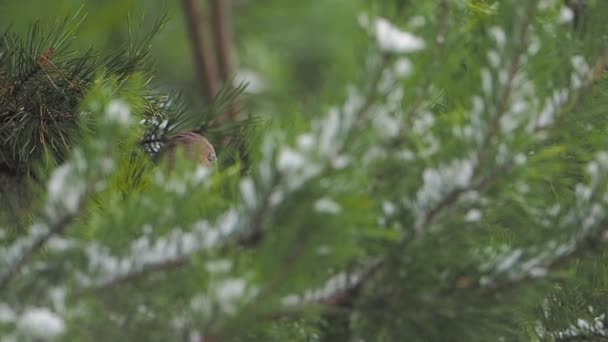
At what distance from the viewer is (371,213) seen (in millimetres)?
587

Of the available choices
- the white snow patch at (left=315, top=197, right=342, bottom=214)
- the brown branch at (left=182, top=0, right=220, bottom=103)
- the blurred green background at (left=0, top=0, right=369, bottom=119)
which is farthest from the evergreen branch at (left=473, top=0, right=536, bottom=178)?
the brown branch at (left=182, top=0, right=220, bottom=103)

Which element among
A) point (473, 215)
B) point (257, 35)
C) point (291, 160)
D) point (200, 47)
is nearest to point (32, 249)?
point (291, 160)

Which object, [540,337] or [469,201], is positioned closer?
[469,201]

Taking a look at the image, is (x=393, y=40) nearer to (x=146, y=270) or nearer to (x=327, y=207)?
(x=327, y=207)

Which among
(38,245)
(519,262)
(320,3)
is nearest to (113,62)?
(38,245)

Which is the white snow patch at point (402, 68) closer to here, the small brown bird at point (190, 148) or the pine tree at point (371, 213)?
the pine tree at point (371, 213)

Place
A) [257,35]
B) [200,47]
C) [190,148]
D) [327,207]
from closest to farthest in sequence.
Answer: [327,207], [190,148], [200,47], [257,35]

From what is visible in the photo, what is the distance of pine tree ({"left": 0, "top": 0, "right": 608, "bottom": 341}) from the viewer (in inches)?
21.9

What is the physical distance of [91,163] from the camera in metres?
0.55

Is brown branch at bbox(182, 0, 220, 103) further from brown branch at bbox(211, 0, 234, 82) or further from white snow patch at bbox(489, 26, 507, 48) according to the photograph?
white snow patch at bbox(489, 26, 507, 48)

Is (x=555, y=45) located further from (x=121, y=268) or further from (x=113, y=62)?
(x=113, y=62)

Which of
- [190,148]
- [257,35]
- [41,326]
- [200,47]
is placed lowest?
[41,326]

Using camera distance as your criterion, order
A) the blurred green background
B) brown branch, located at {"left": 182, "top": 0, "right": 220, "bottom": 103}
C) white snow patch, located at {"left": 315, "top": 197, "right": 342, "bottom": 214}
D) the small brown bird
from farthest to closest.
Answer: the blurred green background < brown branch, located at {"left": 182, "top": 0, "right": 220, "bottom": 103} < the small brown bird < white snow patch, located at {"left": 315, "top": 197, "right": 342, "bottom": 214}

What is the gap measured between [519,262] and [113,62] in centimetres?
59
